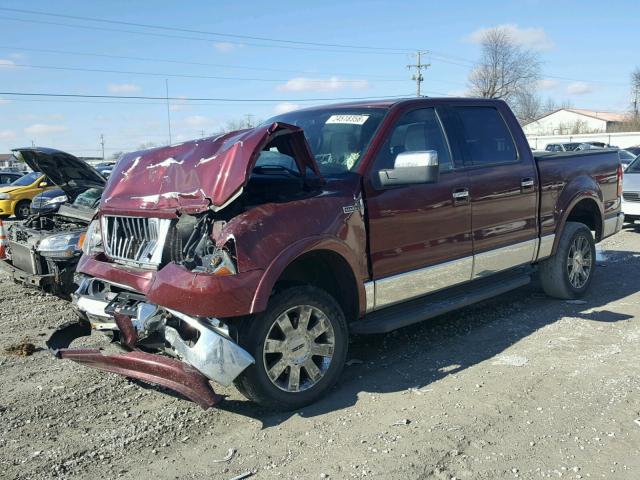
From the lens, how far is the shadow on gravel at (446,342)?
439 cm

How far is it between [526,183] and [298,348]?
3181 mm

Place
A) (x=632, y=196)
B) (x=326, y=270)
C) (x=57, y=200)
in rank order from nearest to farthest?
1. (x=326, y=270)
2. (x=57, y=200)
3. (x=632, y=196)

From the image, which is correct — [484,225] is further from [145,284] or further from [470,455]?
[145,284]

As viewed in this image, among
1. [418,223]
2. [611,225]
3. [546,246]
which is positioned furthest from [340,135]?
[611,225]

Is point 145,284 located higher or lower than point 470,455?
higher

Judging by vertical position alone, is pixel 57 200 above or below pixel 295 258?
above

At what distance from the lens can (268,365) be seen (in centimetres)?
393

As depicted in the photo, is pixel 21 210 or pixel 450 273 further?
pixel 21 210

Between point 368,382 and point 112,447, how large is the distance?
1.87 m

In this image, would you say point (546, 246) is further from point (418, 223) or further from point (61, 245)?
point (61, 245)

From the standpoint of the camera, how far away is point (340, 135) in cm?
491

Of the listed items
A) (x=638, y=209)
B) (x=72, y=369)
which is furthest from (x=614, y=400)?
(x=638, y=209)

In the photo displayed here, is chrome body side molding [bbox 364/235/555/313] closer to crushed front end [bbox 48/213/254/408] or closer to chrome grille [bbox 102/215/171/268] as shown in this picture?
crushed front end [bbox 48/213/254/408]

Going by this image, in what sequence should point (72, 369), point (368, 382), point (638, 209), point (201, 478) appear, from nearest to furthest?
1. point (201, 478)
2. point (368, 382)
3. point (72, 369)
4. point (638, 209)
